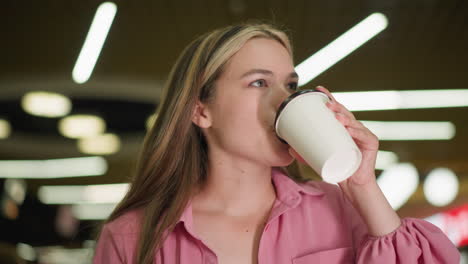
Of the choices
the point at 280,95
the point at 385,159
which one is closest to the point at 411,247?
the point at 280,95

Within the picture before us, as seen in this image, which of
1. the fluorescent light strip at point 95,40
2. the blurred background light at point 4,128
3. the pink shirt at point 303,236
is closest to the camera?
the pink shirt at point 303,236

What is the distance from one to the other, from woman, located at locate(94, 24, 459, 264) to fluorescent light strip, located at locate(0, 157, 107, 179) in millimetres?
8645

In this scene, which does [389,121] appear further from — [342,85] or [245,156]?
[245,156]

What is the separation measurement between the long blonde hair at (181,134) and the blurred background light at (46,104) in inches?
200

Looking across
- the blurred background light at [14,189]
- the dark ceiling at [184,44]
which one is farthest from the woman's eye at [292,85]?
the blurred background light at [14,189]

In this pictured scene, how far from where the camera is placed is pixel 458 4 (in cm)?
414

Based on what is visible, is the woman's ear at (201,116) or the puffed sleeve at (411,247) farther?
the woman's ear at (201,116)

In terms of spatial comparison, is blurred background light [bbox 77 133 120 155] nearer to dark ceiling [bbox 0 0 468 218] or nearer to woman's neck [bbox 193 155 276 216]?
dark ceiling [bbox 0 0 468 218]

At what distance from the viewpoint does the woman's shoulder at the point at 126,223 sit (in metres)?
1.48

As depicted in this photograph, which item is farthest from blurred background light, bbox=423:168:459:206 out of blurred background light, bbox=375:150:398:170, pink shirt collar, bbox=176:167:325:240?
pink shirt collar, bbox=176:167:325:240

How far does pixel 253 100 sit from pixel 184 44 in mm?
3416

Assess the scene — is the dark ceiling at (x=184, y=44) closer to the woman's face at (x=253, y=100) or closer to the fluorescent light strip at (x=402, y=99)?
the fluorescent light strip at (x=402, y=99)

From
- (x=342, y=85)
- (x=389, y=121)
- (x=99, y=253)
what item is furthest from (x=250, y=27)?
(x=389, y=121)

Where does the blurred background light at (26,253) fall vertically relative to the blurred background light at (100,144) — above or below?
below
